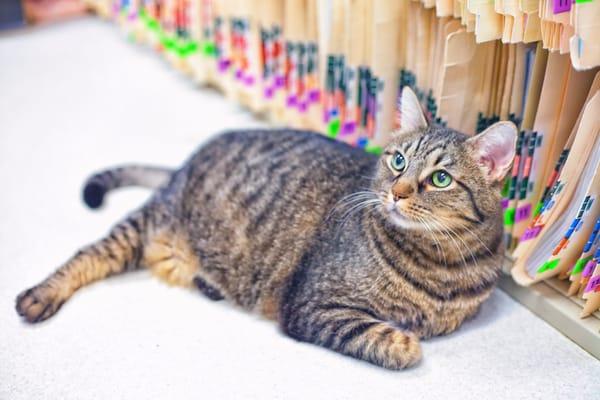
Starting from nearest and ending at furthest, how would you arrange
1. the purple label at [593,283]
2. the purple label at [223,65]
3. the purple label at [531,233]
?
1. the purple label at [593,283]
2. the purple label at [531,233]
3. the purple label at [223,65]

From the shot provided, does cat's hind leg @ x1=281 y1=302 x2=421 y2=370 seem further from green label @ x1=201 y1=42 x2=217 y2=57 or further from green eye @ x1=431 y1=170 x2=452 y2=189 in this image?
green label @ x1=201 y1=42 x2=217 y2=57

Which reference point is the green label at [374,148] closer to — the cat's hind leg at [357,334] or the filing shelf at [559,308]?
the filing shelf at [559,308]

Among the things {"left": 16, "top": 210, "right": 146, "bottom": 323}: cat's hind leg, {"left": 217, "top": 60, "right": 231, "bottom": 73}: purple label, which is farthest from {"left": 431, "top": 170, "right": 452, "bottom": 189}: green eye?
{"left": 217, "top": 60, "right": 231, "bottom": 73}: purple label

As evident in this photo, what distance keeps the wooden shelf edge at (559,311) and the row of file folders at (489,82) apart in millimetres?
35

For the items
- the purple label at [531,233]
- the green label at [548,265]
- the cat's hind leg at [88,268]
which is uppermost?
the purple label at [531,233]

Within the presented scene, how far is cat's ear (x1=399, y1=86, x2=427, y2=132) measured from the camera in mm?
1435

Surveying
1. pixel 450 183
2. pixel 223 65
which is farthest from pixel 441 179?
pixel 223 65

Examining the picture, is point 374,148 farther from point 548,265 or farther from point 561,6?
point 561,6

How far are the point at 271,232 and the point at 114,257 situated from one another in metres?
0.51

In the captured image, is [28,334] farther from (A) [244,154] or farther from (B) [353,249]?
(B) [353,249]

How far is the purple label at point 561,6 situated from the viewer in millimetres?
1184

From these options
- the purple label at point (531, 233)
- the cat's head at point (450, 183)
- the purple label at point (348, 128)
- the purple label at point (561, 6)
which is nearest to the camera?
the purple label at point (561, 6)

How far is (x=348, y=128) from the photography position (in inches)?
83.3

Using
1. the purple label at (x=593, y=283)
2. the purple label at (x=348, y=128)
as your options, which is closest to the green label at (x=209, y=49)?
the purple label at (x=348, y=128)
